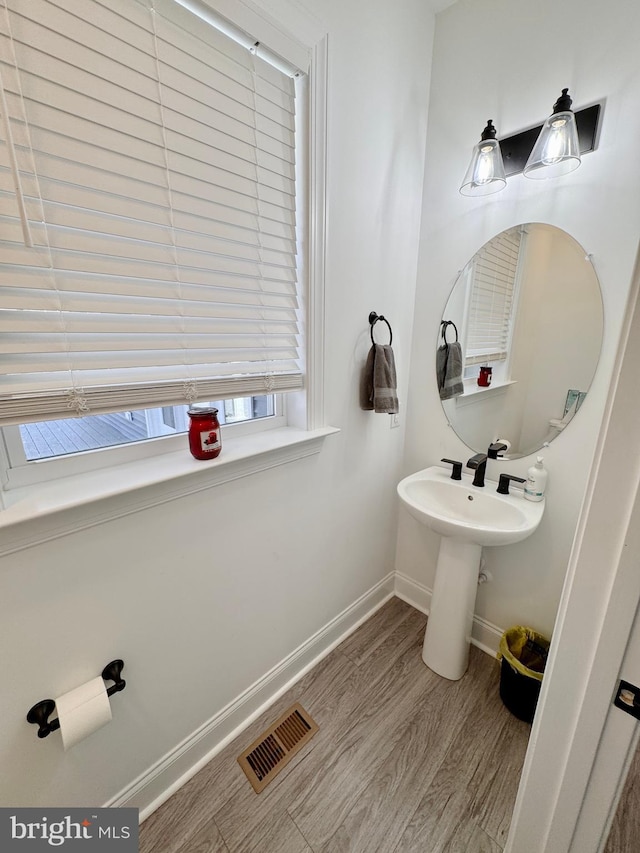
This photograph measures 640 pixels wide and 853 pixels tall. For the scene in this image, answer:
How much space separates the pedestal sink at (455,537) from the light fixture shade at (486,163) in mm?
1235

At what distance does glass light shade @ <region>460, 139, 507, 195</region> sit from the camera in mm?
1256

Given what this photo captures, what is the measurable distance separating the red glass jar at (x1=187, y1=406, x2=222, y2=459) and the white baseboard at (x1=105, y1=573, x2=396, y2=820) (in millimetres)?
1022

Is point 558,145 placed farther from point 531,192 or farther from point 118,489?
point 118,489

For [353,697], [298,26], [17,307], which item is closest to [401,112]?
[298,26]

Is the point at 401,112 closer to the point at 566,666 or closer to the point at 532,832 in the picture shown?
the point at 566,666

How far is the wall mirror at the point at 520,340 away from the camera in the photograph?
1288mm

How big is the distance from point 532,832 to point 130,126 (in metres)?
1.79

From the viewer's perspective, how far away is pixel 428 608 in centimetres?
197

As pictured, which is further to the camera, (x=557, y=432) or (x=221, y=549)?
(x=557, y=432)

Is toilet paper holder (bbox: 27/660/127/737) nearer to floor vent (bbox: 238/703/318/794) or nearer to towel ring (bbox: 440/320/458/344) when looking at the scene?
floor vent (bbox: 238/703/318/794)

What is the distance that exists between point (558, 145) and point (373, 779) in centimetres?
225

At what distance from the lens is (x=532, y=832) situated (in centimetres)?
73

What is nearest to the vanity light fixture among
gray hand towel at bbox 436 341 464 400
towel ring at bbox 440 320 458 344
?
towel ring at bbox 440 320 458 344

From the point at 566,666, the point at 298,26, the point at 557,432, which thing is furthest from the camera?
the point at 557,432
